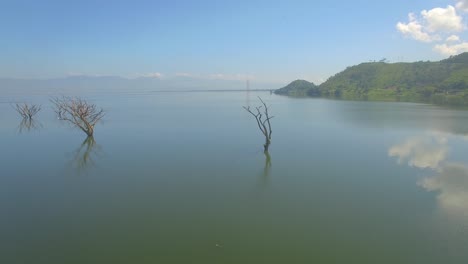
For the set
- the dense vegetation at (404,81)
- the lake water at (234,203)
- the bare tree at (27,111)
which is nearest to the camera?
the lake water at (234,203)

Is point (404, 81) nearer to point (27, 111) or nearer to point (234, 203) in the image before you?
point (27, 111)

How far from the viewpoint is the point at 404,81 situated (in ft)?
359

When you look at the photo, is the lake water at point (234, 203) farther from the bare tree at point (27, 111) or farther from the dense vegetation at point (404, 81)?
the dense vegetation at point (404, 81)

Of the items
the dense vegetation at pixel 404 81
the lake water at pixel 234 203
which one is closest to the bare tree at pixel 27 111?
the lake water at pixel 234 203

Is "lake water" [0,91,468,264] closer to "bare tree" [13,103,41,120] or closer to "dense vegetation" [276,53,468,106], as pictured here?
"bare tree" [13,103,41,120]

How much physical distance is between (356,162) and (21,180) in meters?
15.5

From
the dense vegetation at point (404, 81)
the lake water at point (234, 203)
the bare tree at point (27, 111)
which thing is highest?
the dense vegetation at point (404, 81)

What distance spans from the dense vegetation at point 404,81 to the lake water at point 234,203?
2816 inches

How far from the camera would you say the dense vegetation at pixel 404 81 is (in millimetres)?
82250

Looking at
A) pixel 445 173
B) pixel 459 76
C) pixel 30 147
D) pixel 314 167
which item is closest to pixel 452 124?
pixel 445 173

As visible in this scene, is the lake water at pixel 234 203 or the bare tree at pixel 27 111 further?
the bare tree at pixel 27 111

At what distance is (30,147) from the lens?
19219 mm

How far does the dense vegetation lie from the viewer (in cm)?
8225

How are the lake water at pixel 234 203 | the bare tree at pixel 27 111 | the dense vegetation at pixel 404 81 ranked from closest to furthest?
the lake water at pixel 234 203 < the bare tree at pixel 27 111 < the dense vegetation at pixel 404 81
